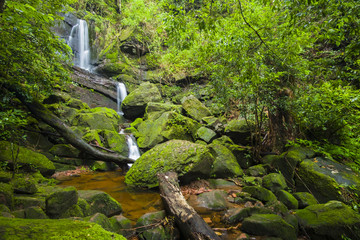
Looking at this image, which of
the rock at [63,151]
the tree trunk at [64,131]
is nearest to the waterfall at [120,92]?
the rock at [63,151]

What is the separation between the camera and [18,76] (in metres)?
5.26

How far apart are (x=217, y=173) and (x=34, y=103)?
7502mm

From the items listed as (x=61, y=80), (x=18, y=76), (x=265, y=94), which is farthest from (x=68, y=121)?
(x=265, y=94)

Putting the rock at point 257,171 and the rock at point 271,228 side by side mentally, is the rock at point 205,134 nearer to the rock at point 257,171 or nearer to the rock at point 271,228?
the rock at point 257,171

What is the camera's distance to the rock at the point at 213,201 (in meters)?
4.60

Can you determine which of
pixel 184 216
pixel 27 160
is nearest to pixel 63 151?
pixel 27 160

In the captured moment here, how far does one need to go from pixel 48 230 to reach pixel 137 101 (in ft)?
41.6

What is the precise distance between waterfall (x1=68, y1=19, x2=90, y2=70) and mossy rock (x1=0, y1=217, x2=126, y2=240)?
19218mm

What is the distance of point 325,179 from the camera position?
495 cm

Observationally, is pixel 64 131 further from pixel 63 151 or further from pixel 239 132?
pixel 239 132

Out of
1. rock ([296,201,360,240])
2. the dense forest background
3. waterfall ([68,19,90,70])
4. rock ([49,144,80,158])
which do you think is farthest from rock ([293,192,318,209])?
waterfall ([68,19,90,70])

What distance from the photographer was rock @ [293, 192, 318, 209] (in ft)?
15.2

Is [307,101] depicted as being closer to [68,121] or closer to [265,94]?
[265,94]

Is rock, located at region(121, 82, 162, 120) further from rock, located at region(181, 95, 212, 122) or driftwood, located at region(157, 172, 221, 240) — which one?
driftwood, located at region(157, 172, 221, 240)
